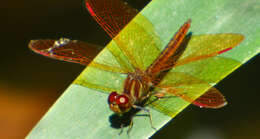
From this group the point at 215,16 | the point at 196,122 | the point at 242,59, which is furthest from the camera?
the point at 196,122

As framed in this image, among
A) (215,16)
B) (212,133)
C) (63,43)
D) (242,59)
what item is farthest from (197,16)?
(212,133)

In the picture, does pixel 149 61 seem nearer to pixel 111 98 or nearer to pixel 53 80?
pixel 111 98

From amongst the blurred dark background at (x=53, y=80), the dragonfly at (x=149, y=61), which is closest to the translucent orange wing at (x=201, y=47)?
the dragonfly at (x=149, y=61)

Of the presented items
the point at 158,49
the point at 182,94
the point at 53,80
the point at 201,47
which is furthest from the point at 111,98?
the point at 53,80

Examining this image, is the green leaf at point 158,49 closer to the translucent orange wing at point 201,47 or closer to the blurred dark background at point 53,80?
the translucent orange wing at point 201,47

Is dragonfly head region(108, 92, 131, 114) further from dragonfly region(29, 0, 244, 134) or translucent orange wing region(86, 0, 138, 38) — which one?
translucent orange wing region(86, 0, 138, 38)

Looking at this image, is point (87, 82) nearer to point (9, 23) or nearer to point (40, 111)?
point (40, 111)

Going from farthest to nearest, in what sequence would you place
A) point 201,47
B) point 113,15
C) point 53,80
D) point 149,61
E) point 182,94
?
1. point 53,80
2. point 113,15
3. point 149,61
4. point 201,47
5. point 182,94
